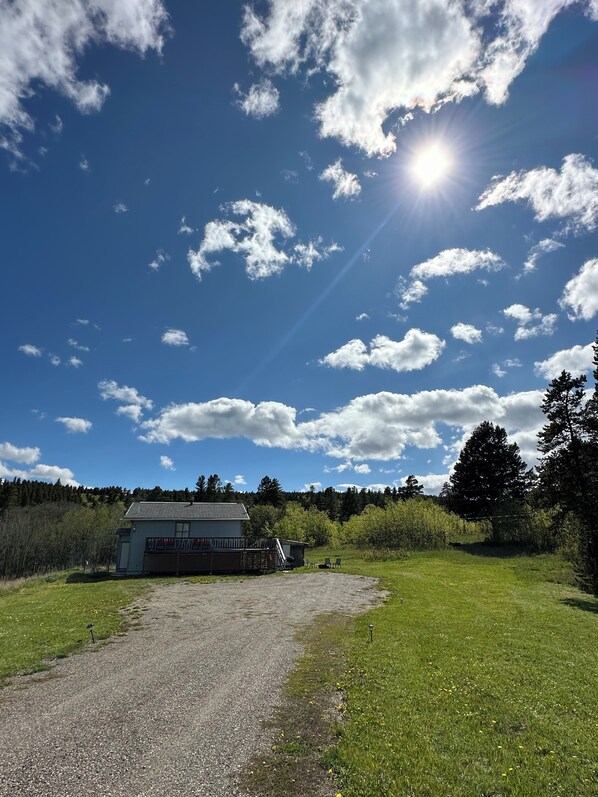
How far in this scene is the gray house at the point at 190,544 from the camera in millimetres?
36344

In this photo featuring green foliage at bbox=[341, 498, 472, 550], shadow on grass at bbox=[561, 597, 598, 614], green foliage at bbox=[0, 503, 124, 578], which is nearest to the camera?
shadow on grass at bbox=[561, 597, 598, 614]

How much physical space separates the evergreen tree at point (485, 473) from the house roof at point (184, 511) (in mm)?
36086

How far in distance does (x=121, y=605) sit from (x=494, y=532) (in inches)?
1915

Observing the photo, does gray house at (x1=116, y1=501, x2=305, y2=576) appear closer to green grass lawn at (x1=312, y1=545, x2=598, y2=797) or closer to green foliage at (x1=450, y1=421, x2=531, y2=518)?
green grass lawn at (x1=312, y1=545, x2=598, y2=797)

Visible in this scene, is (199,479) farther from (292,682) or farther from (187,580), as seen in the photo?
(292,682)

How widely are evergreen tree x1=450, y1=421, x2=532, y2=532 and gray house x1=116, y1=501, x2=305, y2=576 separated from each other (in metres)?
31.2

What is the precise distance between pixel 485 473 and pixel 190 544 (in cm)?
4446

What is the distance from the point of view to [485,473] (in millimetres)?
60812

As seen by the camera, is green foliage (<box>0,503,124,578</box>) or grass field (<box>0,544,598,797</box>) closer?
grass field (<box>0,544,598,797</box>)

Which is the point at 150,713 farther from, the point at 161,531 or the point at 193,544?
the point at 161,531

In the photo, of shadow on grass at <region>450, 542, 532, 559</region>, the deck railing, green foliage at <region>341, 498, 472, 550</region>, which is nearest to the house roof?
the deck railing

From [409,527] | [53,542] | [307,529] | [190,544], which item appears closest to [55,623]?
[190,544]

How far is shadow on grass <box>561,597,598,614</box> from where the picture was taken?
2053 centimetres

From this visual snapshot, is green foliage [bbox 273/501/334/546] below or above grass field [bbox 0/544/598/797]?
above
